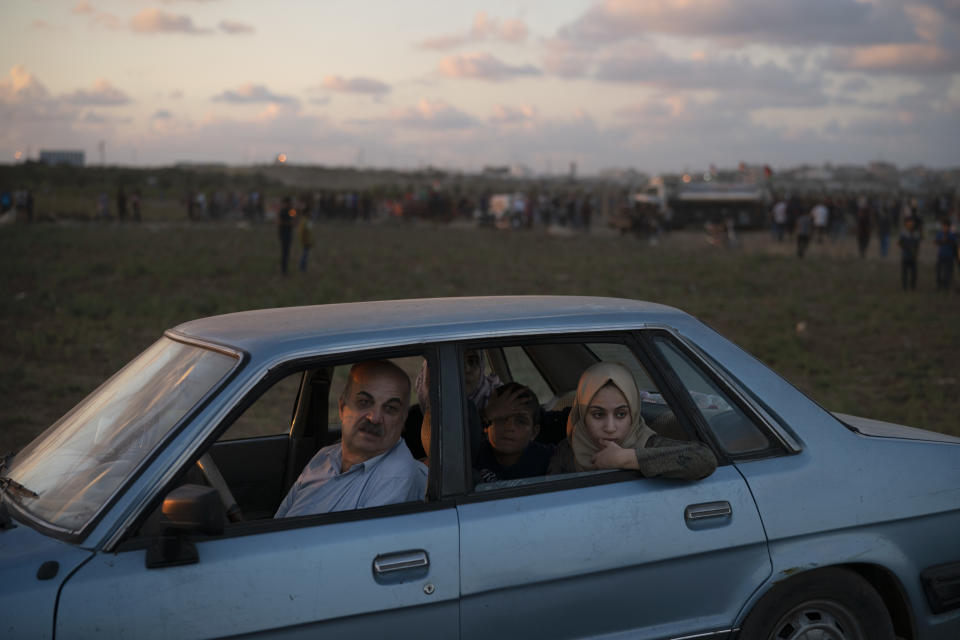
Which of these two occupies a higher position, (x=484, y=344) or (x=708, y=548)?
(x=484, y=344)

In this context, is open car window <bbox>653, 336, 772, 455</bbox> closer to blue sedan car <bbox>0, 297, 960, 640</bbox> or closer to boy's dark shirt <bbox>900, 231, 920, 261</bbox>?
blue sedan car <bbox>0, 297, 960, 640</bbox>

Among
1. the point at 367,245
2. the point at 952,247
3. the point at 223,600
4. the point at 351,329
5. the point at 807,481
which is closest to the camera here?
the point at 223,600

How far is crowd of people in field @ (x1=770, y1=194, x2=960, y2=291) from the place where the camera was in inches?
744

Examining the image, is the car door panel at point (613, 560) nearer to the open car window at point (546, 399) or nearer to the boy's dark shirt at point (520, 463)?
the open car window at point (546, 399)

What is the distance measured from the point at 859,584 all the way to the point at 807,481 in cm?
41

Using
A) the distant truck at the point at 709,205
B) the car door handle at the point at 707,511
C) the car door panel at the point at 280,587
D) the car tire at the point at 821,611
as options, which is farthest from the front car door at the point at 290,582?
the distant truck at the point at 709,205

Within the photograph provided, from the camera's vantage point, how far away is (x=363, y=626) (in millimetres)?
2484

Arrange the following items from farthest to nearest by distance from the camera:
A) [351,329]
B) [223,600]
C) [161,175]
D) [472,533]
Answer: [161,175], [351,329], [472,533], [223,600]

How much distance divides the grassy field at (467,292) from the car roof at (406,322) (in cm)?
533

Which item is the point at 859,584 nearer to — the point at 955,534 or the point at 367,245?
the point at 955,534

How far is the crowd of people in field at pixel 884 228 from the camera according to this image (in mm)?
18891

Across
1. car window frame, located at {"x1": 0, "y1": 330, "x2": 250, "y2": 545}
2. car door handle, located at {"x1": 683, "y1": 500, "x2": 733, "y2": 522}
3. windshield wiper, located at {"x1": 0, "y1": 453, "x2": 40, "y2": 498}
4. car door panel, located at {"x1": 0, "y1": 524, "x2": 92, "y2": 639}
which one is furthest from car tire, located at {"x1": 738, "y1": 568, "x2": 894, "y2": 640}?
windshield wiper, located at {"x1": 0, "y1": 453, "x2": 40, "y2": 498}

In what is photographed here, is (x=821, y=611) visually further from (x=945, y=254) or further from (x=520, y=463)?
(x=945, y=254)

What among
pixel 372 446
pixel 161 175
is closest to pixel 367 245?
pixel 372 446
